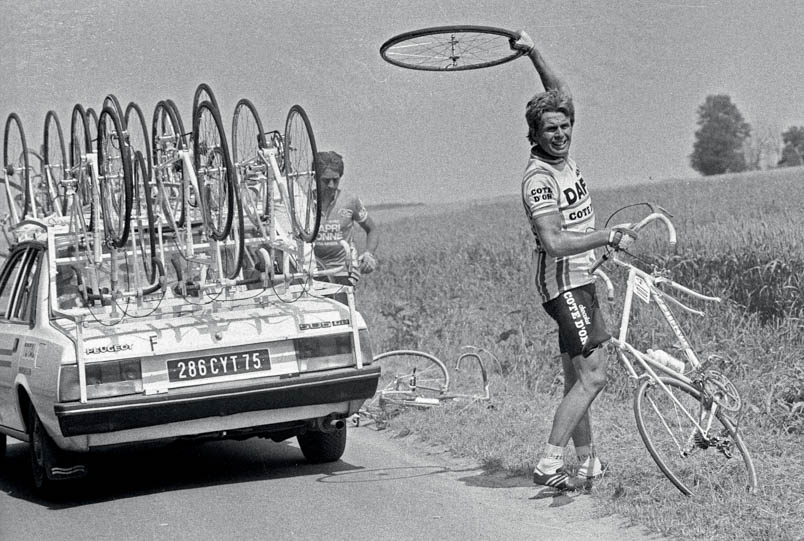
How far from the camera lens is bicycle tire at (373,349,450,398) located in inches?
414

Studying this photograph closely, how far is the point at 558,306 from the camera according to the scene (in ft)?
22.8

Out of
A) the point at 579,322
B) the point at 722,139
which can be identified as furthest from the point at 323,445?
the point at 722,139

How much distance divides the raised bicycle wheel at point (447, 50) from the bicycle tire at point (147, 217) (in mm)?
1822

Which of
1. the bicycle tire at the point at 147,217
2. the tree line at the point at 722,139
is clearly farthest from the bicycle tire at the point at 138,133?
the tree line at the point at 722,139

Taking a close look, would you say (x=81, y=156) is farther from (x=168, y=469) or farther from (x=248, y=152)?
(x=168, y=469)

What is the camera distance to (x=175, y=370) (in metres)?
7.70

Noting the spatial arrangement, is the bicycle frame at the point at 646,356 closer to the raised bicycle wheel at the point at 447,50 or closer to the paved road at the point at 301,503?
the paved road at the point at 301,503

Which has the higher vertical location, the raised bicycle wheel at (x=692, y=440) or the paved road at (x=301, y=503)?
the raised bicycle wheel at (x=692, y=440)

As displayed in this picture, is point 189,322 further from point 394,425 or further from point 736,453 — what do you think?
point 736,453

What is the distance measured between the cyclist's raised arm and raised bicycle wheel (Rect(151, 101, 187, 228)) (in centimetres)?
265

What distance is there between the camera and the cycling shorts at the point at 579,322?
22.6 ft

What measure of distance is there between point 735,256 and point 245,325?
5920mm

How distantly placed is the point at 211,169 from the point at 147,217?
611 millimetres

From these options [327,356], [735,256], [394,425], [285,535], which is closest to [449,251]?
[735,256]
